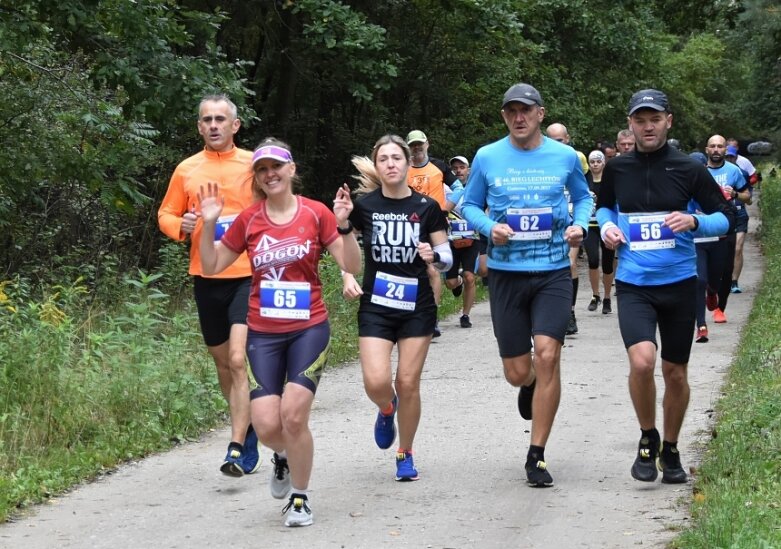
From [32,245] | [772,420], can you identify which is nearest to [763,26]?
[32,245]

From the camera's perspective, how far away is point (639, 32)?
99.4ft

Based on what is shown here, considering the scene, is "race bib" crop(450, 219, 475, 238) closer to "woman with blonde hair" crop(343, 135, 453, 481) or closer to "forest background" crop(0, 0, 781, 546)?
"forest background" crop(0, 0, 781, 546)

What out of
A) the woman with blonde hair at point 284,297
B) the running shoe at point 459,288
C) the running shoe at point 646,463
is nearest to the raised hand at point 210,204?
the woman with blonde hair at point 284,297

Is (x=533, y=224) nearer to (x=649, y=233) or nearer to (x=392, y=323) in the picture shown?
(x=649, y=233)

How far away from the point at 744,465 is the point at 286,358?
8.19ft

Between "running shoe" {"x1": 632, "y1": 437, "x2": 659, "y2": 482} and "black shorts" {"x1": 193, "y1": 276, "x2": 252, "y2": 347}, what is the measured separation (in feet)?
7.89

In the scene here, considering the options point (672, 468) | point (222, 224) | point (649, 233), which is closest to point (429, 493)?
point (672, 468)

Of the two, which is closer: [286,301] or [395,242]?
[286,301]

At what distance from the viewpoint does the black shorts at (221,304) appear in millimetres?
7578

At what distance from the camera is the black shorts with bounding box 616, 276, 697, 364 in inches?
276

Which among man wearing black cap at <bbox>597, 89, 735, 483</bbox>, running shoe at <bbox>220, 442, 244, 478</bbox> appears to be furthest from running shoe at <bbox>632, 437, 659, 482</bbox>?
running shoe at <bbox>220, 442, 244, 478</bbox>

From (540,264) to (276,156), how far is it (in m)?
1.73

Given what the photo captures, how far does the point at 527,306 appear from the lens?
291 inches

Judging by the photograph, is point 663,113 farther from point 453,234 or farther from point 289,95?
point 289,95
